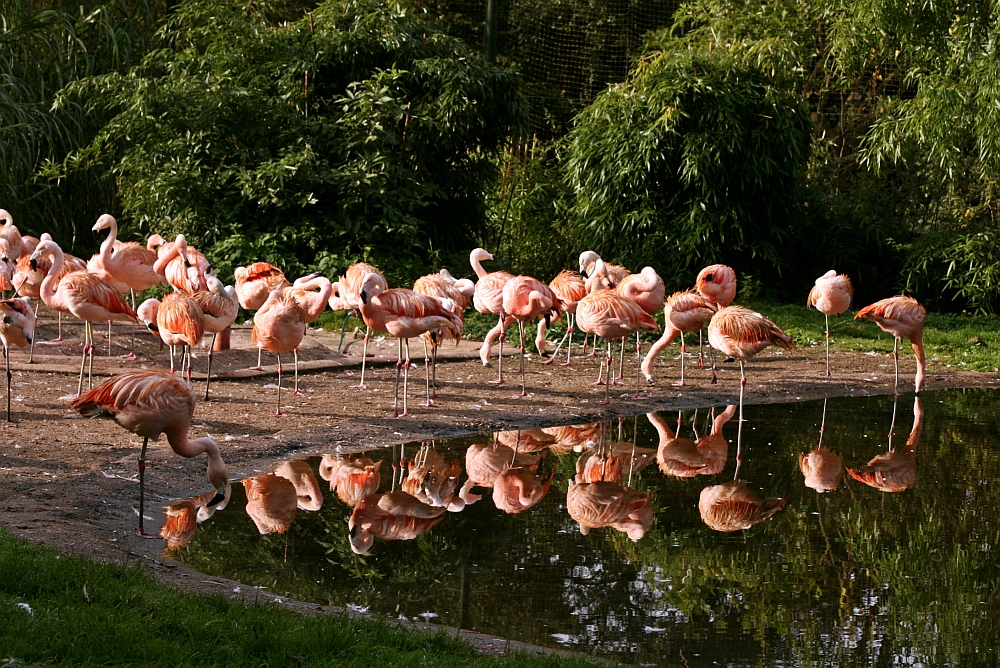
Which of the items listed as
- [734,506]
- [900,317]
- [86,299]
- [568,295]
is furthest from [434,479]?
[900,317]

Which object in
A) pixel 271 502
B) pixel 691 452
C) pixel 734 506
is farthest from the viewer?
pixel 691 452

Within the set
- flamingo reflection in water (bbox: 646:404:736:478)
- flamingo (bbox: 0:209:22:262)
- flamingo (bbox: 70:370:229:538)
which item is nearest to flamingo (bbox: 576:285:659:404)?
flamingo reflection in water (bbox: 646:404:736:478)

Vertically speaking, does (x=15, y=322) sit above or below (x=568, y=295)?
below

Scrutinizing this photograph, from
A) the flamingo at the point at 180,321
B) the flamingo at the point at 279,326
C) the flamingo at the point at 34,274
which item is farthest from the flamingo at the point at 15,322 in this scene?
the flamingo at the point at 34,274

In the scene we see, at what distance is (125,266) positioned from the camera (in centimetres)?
920

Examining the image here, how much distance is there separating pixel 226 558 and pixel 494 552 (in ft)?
3.92

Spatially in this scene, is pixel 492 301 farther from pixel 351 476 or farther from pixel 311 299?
pixel 351 476

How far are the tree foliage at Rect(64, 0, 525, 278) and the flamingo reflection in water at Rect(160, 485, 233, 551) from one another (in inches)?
248

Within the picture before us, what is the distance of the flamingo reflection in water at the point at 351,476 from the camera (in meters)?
5.87

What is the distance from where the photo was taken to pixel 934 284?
14.3 m

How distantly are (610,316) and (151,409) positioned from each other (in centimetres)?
420

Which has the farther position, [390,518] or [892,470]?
[892,470]

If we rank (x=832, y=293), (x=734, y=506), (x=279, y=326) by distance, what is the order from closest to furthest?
1. (x=734, y=506)
2. (x=279, y=326)
3. (x=832, y=293)

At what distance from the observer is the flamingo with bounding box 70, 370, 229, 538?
4.98 m
